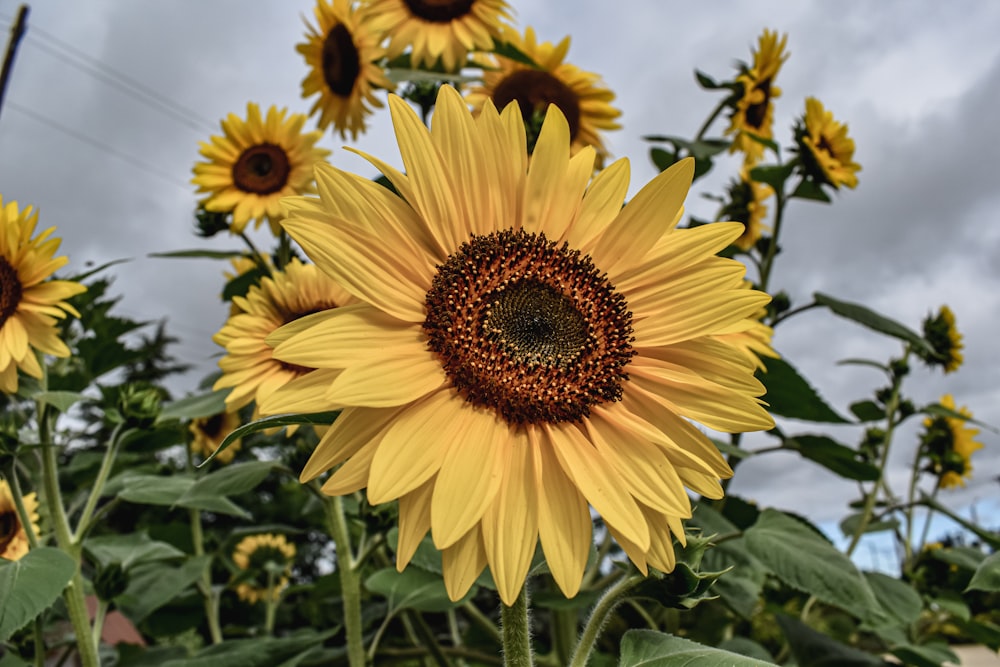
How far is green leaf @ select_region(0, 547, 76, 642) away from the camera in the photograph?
3.76 ft

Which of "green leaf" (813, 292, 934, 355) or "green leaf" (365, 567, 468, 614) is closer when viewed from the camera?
"green leaf" (365, 567, 468, 614)

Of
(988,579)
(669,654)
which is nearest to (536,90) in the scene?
(988,579)

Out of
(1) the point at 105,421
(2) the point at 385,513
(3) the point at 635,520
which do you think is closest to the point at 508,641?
(3) the point at 635,520

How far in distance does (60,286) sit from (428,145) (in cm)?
100

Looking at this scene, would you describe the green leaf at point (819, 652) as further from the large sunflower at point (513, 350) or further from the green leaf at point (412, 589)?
the large sunflower at point (513, 350)

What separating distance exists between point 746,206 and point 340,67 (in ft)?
4.37

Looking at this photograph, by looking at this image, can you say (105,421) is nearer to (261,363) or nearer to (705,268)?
(261,363)

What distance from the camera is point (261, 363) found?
1.66m

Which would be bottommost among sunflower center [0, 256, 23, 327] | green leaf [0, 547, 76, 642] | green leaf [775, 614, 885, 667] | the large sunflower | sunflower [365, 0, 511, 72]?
green leaf [775, 614, 885, 667]

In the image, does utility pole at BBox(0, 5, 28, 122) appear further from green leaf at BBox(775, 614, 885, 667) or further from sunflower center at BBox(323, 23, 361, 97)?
green leaf at BBox(775, 614, 885, 667)

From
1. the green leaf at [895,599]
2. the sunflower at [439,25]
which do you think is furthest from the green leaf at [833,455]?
the sunflower at [439,25]

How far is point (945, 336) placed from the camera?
10.5 feet

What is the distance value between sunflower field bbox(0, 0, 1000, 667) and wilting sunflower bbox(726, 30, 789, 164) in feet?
0.04

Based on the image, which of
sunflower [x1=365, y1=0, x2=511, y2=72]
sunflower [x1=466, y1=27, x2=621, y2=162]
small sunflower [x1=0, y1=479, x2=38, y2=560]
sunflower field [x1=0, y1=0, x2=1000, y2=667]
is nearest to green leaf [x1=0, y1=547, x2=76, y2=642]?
sunflower field [x1=0, y1=0, x2=1000, y2=667]
